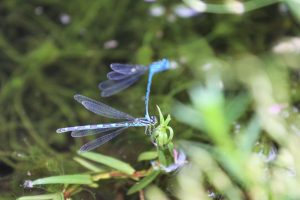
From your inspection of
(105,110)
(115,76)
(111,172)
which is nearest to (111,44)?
(115,76)

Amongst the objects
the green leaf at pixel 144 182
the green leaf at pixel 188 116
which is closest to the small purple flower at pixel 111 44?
the green leaf at pixel 188 116

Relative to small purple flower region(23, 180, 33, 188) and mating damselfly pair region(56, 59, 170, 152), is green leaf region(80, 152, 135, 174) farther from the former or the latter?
small purple flower region(23, 180, 33, 188)

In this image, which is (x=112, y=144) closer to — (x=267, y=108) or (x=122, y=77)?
(x=122, y=77)

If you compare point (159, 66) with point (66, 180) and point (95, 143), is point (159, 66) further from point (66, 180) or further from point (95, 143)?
point (66, 180)

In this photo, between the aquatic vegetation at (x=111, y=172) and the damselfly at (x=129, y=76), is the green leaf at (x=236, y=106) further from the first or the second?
the damselfly at (x=129, y=76)

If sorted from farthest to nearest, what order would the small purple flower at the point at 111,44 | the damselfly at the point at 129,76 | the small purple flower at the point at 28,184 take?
the small purple flower at the point at 111,44 < the damselfly at the point at 129,76 < the small purple flower at the point at 28,184

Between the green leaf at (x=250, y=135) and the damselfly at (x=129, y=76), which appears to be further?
the damselfly at (x=129, y=76)

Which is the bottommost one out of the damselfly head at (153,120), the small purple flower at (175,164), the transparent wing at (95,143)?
the small purple flower at (175,164)

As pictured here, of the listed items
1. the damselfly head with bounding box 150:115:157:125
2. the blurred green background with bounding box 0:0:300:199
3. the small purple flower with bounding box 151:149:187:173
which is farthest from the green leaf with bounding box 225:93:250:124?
the damselfly head with bounding box 150:115:157:125

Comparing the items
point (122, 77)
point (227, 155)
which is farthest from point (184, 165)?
point (122, 77)
